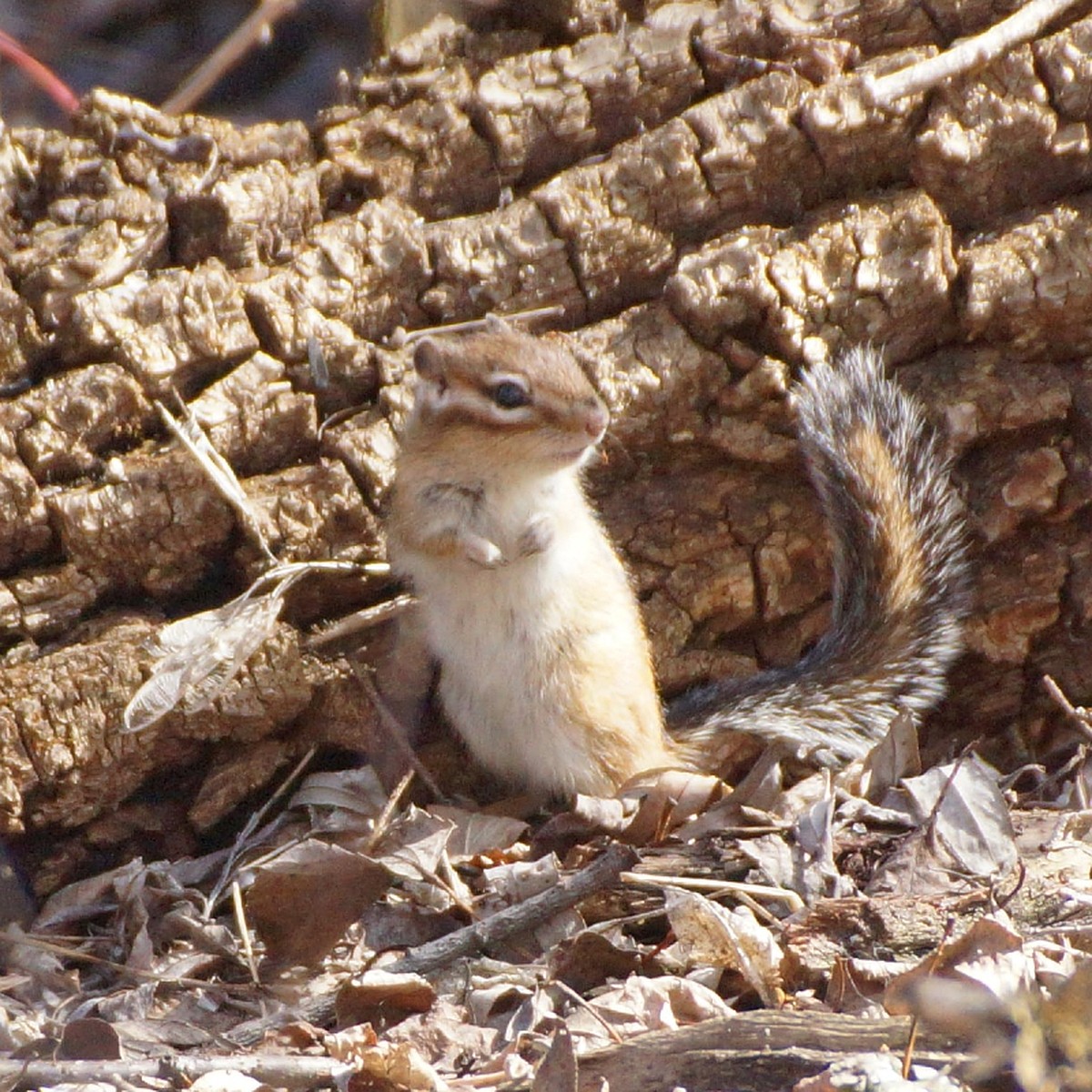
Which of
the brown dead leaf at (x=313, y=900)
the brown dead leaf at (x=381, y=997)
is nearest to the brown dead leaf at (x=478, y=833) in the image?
the brown dead leaf at (x=313, y=900)

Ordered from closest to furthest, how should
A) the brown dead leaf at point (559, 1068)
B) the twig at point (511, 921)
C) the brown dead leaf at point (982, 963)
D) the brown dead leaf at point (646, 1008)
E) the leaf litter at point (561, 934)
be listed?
the brown dead leaf at point (559, 1068)
the brown dead leaf at point (982, 963)
the leaf litter at point (561, 934)
the brown dead leaf at point (646, 1008)
the twig at point (511, 921)

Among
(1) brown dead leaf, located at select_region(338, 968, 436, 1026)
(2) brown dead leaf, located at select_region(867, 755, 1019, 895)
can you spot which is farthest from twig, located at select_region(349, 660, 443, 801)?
(2) brown dead leaf, located at select_region(867, 755, 1019, 895)

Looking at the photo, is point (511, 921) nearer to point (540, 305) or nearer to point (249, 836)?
point (249, 836)

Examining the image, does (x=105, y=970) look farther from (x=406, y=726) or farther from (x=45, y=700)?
(x=406, y=726)

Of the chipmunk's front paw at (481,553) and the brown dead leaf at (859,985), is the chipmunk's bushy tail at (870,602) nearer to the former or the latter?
the chipmunk's front paw at (481,553)

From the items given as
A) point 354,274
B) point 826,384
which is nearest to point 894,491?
point 826,384

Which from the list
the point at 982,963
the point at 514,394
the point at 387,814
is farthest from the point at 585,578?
the point at 982,963
